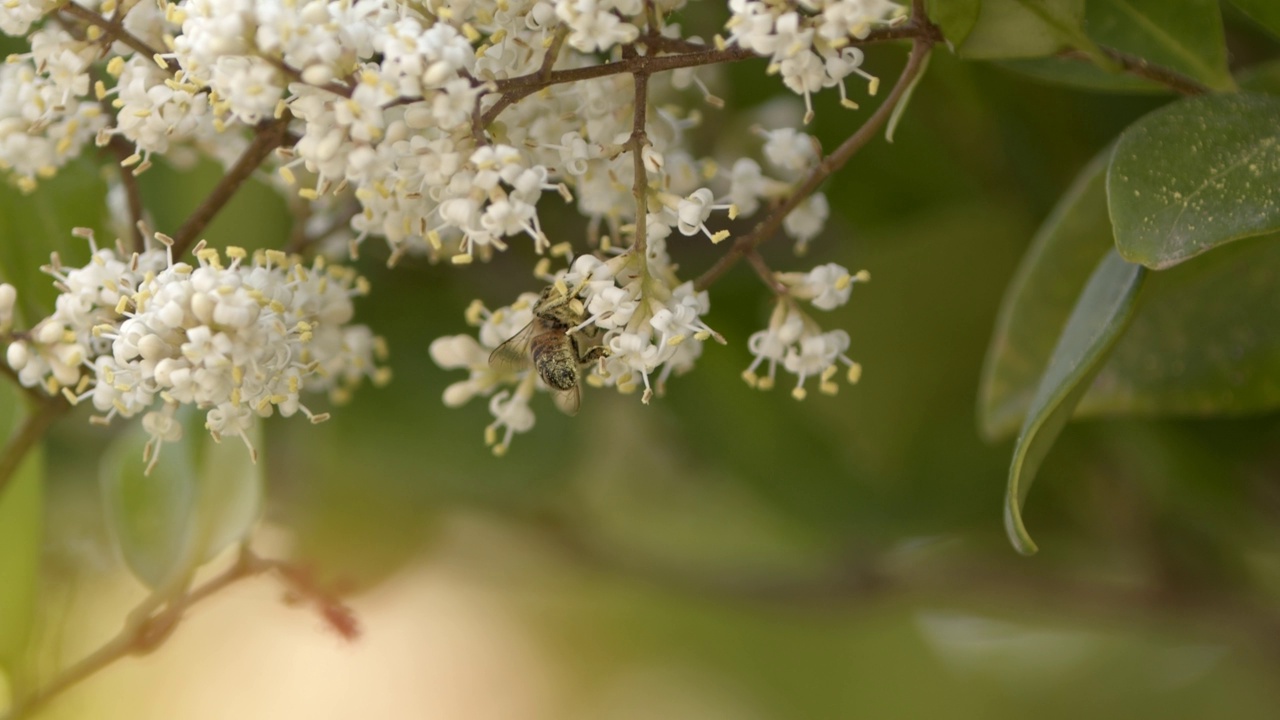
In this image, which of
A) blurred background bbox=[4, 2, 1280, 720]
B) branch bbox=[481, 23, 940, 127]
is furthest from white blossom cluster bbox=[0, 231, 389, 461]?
blurred background bbox=[4, 2, 1280, 720]

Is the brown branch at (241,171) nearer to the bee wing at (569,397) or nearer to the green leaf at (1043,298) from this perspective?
the bee wing at (569,397)

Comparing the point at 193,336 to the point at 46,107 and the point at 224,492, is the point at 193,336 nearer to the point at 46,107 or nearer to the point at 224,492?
the point at 46,107

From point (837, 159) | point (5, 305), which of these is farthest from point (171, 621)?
point (837, 159)

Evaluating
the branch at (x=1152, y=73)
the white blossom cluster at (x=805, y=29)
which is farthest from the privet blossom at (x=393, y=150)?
the branch at (x=1152, y=73)

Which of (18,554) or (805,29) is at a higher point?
(805,29)

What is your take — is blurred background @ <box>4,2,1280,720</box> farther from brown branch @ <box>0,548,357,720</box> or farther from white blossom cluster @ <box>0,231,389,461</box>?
white blossom cluster @ <box>0,231,389,461</box>
